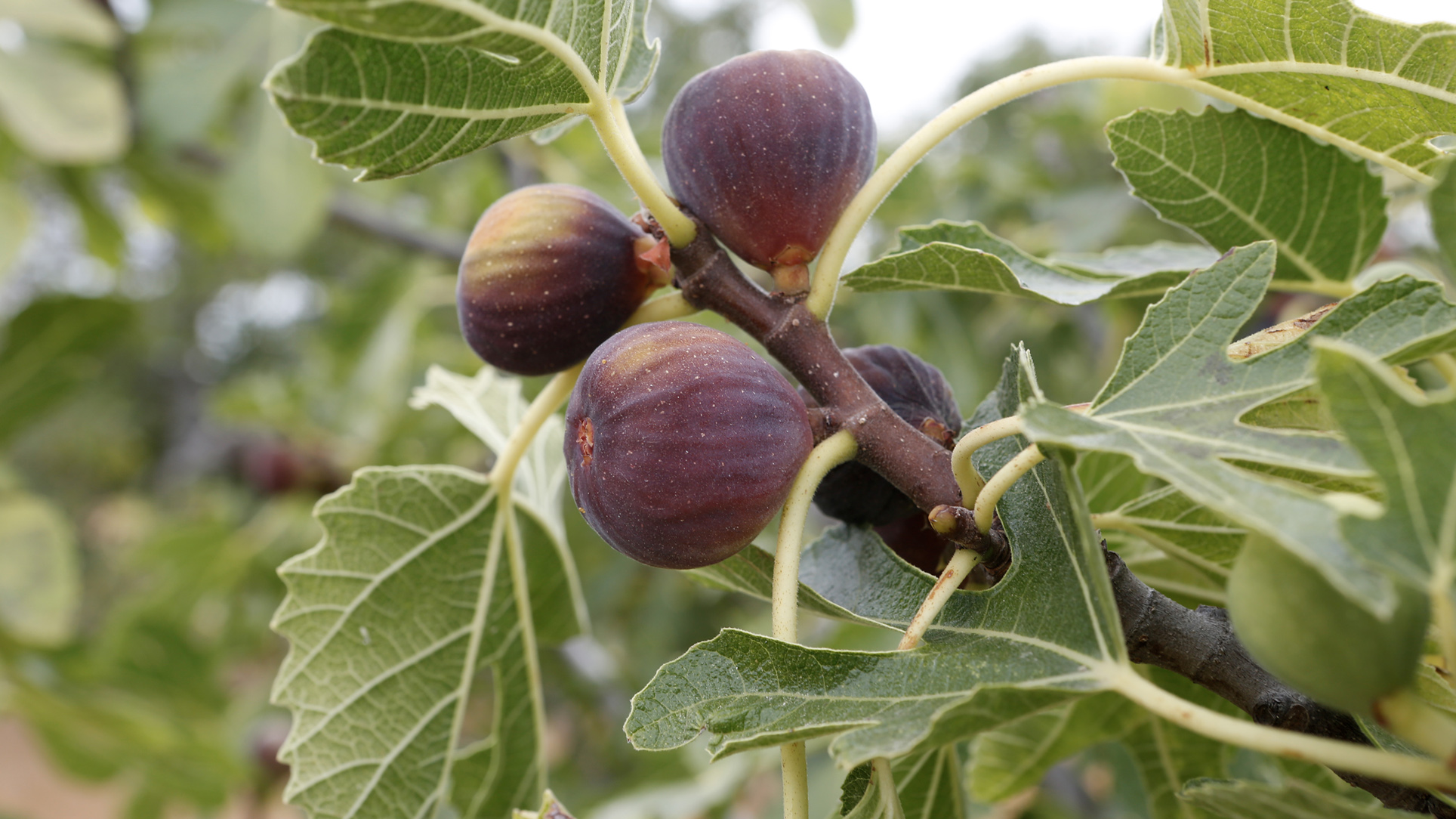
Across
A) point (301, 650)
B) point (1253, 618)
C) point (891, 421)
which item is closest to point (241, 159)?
point (301, 650)

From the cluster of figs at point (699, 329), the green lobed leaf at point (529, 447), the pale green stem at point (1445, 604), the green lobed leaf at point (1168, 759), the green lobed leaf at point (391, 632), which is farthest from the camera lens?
the green lobed leaf at point (529, 447)

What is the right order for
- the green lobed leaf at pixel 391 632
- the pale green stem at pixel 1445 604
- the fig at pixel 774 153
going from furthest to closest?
the green lobed leaf at pixel 391 632 < the fig at pixel 774 153 < the pale green stem at pixel 1445 604

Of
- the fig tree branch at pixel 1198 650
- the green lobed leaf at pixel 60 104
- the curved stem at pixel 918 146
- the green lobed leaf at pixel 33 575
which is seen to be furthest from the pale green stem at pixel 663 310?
the green lobed leaf at pixel 33 575

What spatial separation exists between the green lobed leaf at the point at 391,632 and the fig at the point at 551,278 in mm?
320

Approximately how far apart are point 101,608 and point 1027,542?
19.4 meters

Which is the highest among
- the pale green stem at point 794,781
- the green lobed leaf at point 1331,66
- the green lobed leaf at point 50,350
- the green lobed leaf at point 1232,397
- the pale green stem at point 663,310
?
the green lobed leaf at point 1331,66

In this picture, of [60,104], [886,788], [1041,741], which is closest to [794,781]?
[886,788]

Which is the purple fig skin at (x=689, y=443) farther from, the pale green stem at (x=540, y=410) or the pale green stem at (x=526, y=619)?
the pale green stem at (x=526, y=619)

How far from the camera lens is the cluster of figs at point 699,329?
2.77 ft

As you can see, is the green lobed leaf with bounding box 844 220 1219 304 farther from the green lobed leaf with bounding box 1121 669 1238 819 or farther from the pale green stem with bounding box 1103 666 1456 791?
the green lobed leaf with bounding box 1121 669 1238 819

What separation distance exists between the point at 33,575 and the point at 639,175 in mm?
2996

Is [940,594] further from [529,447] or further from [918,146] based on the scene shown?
[529,447]

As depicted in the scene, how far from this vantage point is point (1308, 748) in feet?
2.02

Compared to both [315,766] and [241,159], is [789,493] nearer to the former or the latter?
[315,766]
